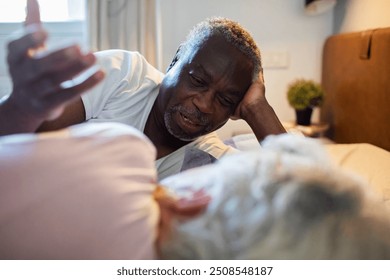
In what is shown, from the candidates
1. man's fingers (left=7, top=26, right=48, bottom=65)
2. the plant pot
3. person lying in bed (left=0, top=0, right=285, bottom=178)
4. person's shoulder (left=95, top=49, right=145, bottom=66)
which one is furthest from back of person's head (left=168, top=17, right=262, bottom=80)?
the plant pot

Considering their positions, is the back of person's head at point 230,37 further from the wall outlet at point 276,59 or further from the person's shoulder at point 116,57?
the wall outlet at point 276,59

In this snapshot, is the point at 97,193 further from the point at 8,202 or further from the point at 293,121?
the point at 293,121

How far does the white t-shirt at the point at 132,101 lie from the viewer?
2.73ft

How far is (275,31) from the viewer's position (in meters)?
1.86

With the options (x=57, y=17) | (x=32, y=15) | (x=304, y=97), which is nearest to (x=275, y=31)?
(x=304, y=97)

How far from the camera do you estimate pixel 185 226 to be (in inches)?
13.1

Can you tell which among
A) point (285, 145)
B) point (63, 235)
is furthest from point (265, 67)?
point (63, 235)

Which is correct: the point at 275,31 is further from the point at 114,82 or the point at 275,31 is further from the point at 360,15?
the point at 114,82

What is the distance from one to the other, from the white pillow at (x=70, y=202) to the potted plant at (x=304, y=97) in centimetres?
151

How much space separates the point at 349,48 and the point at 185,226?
1.50m

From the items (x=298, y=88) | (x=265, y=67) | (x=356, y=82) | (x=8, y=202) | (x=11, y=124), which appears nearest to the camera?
(x=8, y=202)

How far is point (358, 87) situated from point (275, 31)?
530 mm

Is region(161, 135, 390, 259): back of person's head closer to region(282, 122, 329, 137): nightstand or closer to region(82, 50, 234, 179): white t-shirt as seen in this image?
region(82, 50, 234, 179): white t-shirt

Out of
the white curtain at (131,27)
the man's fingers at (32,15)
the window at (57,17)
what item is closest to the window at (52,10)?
the window at (57,17)
